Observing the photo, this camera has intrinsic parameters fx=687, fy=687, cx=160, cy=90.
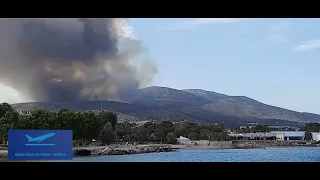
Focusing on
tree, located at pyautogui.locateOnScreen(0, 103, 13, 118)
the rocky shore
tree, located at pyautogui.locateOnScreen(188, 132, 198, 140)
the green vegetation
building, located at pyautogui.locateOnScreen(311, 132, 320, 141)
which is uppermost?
tree, located at pyautogui.locateOnScreen(0, 103, 13, 118)

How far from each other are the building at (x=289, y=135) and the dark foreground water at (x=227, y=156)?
0.51 feet

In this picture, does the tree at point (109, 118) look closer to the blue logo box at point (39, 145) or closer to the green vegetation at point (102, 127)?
the green vegetation at point (102, 127)

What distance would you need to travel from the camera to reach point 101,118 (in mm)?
8531

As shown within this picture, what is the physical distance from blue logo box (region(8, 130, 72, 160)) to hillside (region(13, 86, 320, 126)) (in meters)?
0.35

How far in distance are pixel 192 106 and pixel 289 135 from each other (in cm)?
126

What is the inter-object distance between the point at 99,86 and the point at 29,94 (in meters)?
0.86

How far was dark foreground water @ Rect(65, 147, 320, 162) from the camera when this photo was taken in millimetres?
8305

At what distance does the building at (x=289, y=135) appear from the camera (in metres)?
8.52

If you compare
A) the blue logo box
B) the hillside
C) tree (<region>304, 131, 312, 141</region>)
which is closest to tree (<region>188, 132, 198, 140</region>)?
the hillside

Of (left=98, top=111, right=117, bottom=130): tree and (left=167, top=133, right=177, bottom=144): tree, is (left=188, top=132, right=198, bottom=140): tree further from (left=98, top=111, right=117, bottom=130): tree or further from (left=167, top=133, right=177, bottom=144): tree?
(left=98, top=111, right=117, bottom=130): tree

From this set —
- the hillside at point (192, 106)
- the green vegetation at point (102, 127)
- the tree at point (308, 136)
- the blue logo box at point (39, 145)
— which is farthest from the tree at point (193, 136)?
the blue logo box at point (39, 145)

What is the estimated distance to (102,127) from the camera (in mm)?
8523
